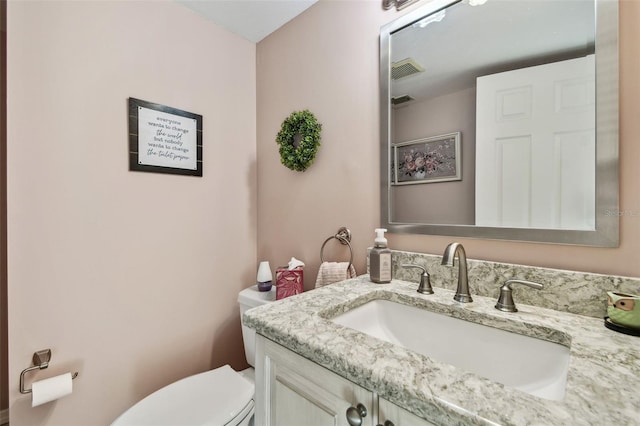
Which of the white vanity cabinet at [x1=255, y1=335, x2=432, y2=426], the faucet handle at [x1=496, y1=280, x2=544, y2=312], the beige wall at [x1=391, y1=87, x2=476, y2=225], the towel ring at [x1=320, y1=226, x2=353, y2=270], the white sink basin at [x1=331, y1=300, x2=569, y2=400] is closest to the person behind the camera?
the white vanity cabinet at [x1=255, y1=335, x2=432, y2=426]

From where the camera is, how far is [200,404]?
98cm

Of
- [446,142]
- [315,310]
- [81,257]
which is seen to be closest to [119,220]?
[81,257]

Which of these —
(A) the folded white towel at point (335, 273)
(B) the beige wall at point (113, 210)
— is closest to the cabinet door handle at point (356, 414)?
(A) the folded white towel at point (335, 273)

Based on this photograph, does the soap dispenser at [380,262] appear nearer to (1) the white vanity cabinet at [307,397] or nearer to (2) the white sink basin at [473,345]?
(2) the white sink basin at [473,345]

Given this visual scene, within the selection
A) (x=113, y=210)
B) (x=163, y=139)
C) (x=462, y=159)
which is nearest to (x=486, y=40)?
(x=462, y=159)

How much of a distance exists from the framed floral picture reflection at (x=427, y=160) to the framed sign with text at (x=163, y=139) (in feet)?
3.37

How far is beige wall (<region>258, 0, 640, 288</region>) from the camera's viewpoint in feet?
2.08

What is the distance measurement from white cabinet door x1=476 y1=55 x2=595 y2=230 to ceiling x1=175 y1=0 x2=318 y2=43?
107 centimetres

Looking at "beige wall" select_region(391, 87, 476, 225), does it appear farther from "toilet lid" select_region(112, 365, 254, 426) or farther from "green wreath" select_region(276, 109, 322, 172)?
"toilet lid" select_region(112, 365, 254, 426)

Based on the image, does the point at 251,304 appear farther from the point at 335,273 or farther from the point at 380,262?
the point at 380,262

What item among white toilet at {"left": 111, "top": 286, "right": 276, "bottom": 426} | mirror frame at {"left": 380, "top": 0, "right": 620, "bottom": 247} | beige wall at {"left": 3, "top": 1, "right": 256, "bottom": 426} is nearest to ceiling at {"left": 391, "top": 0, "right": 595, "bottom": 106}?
mirror frame at {"left": 380, "top": 0, "right": 620, "bottom": 247}

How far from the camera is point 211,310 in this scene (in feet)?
4.83

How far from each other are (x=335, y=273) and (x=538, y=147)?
0.78 meters

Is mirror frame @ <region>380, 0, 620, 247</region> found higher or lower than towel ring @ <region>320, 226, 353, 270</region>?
higher
